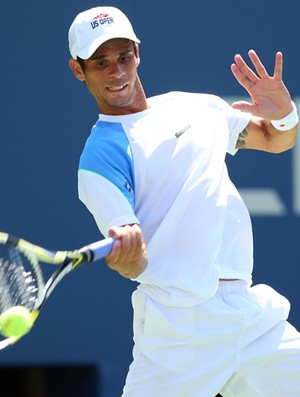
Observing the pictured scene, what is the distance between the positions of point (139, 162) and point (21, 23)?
1850 mm

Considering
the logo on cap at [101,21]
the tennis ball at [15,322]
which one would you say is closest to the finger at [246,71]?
the logo on cap at [101,21]

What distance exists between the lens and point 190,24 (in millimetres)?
5676

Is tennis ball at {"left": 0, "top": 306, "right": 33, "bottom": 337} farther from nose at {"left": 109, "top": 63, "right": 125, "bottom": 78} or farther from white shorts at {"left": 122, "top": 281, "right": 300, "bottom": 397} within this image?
nose at {"left": 109, "top": 63, "right": 125, "bottom": 78}

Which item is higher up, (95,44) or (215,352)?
(95,44)

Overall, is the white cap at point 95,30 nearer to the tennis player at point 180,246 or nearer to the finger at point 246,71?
the tennis player at point 180,246

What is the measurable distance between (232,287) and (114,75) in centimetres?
81

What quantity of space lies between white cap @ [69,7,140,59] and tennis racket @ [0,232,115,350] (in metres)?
0.77

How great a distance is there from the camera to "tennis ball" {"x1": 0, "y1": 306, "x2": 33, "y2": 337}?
3551 mm

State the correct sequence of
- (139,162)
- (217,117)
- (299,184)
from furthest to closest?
(299,184)
(217,117)
(139,162)

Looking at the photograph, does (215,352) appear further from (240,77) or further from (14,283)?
(240,77)

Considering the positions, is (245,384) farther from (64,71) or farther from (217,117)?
(64,71)

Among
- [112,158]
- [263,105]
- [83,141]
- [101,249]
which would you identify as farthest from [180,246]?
[83,141]

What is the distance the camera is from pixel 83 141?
569 centimetres

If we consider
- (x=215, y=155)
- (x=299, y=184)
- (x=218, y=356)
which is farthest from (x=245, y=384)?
(x=299, y=184)
